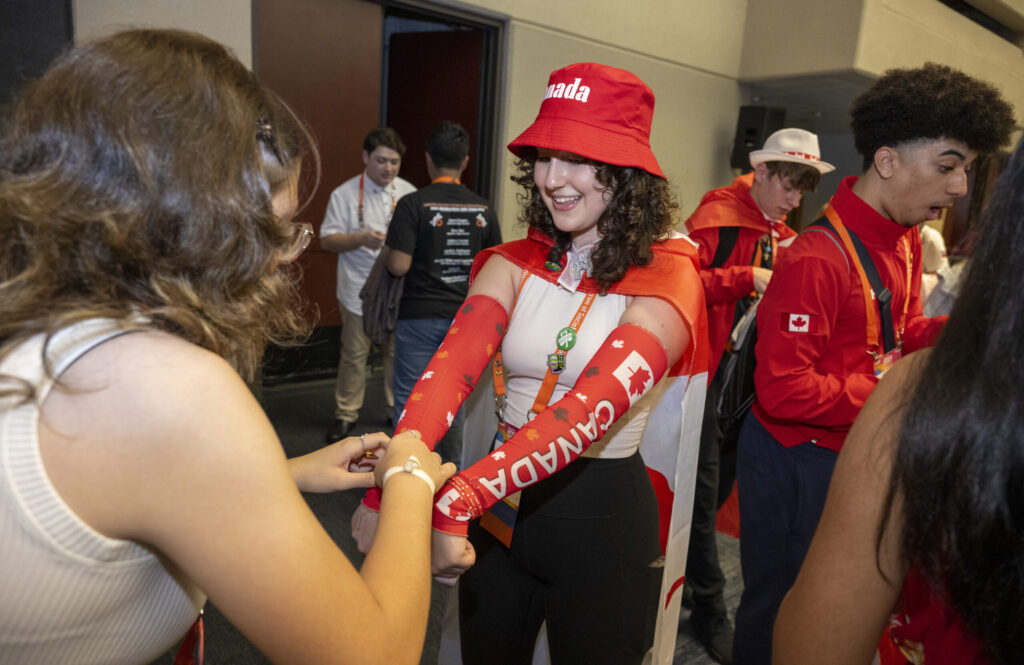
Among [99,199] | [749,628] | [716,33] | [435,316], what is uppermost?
[716,33]

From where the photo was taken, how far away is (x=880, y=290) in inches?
67.1

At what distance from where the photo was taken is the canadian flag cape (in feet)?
4.91

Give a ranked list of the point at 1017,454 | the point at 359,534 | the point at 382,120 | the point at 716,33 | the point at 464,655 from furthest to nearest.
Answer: the point at 716,33
the point at 382,120
the point at 464,655
the point at 359,534
the point at 1017,454

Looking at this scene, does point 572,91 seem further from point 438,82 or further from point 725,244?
point 438,82

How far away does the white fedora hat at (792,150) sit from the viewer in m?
2.86

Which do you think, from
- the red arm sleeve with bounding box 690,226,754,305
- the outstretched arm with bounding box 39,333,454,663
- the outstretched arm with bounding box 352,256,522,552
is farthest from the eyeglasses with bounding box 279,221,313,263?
the red arm sleeve with bounding box 690,226,754,305

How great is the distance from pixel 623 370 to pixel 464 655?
0.77 metres

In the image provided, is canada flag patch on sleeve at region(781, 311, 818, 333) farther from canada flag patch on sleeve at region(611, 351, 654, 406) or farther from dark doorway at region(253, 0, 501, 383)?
dark doorway at region(253, 0, 501, 383)

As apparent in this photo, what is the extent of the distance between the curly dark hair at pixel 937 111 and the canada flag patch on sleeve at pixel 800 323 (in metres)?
0.52

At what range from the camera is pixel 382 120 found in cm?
588

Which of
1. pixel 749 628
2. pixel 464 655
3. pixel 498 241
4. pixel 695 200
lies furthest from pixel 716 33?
pixel 464 655

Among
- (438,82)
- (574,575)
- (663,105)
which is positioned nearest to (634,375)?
(574,575)

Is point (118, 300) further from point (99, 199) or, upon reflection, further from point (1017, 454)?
point (1017, 454)

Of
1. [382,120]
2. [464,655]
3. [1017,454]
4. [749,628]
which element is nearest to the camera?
[1017,454]
